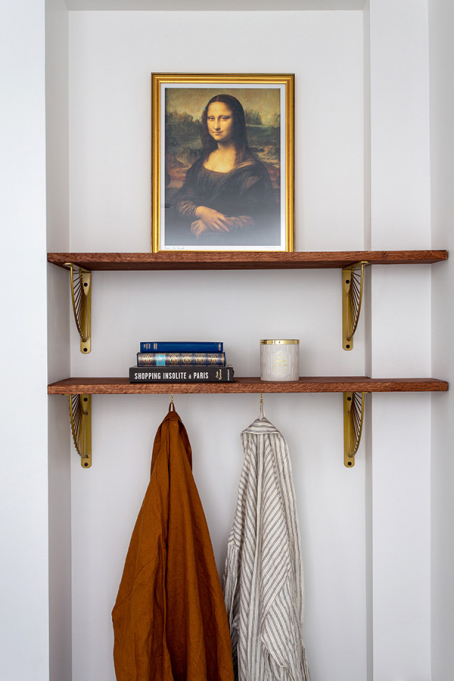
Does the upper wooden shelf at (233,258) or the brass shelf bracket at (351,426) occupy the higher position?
the upper wooden shelf at (233,258)

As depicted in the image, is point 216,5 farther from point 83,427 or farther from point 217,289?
point 83,427

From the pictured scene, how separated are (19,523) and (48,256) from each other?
568 mm

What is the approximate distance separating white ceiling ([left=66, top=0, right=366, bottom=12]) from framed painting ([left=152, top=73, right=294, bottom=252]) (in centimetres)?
16

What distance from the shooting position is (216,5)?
123cm

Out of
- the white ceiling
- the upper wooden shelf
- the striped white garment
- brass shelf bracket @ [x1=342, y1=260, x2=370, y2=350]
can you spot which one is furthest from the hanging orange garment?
the white ceiling

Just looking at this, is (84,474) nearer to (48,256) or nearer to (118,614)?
(118,614)

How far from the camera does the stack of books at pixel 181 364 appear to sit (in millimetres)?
1091

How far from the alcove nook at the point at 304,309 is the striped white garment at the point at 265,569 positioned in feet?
0.29

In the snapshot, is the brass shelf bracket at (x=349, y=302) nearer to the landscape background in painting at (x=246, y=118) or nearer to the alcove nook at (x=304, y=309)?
the alcove nook at (x=304, y=309)

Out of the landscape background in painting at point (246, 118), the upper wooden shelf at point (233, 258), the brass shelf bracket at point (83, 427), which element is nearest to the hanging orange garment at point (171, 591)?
the brass shelf bracket at point (83, 427)

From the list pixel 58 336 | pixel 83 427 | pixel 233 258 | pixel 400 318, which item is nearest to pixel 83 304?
pixel 58 336

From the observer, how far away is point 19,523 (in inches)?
43.1

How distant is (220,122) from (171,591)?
108 cm

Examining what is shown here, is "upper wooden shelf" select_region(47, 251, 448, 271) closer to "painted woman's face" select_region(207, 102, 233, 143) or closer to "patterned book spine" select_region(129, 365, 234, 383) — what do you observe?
"patterned book spine" select_region(129, 365, 234, 383)
